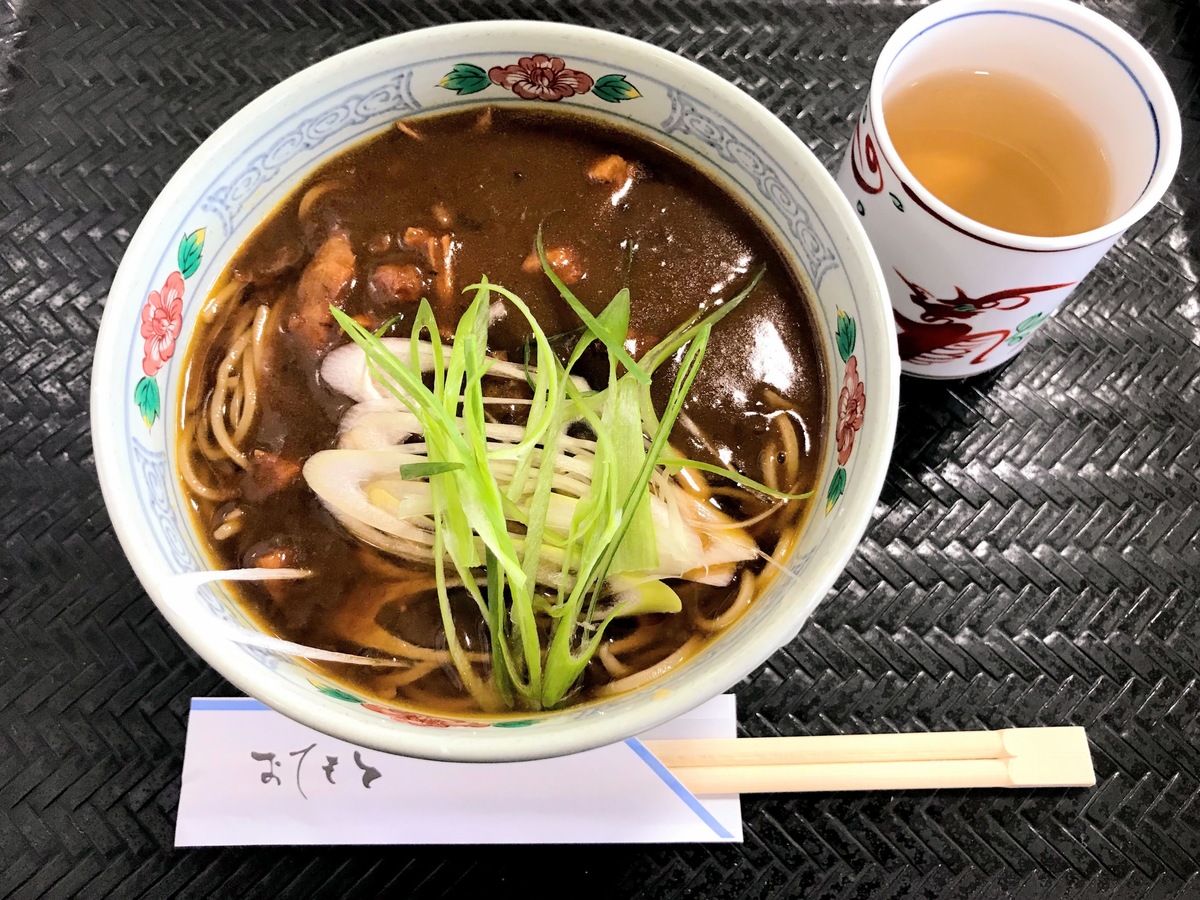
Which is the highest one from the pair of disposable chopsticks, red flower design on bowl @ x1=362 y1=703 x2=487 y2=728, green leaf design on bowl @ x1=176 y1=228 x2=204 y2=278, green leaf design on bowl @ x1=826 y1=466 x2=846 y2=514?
green leaf design on bowl @ x1=176 y1=228 x2=204 y2=278

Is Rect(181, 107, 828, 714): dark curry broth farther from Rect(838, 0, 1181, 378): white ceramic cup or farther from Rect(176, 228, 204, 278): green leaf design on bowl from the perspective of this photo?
Rect(838, 0, 1181, 378): white ceramic cup

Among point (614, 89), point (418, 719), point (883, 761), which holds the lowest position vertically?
point (883, 761)

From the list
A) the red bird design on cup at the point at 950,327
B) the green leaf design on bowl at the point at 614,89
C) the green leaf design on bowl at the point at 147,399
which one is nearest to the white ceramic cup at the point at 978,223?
the red bird design on cup at the point at 950,327

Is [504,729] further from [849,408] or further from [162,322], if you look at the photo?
[162,322]

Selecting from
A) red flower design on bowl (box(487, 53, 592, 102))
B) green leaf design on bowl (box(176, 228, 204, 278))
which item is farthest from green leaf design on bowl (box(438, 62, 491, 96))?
green leaf design on bowl (box(176, 228, 204, 278))

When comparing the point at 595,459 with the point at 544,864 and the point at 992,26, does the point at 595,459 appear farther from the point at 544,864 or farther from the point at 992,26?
the point at 992,26

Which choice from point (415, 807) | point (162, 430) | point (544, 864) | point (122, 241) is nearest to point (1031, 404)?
point (544, 864)

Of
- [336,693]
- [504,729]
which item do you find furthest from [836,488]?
[336,693]
